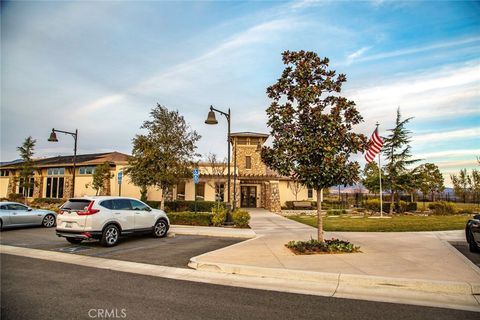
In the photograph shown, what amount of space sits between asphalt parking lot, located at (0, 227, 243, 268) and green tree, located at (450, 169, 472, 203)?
35526 mm

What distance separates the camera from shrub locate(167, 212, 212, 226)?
1621cm

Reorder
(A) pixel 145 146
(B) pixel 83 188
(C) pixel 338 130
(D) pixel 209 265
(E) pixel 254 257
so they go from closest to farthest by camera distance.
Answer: (D) pixel 209 265
(E) pixel 254 257
(C) pixel 338 130
(A) pixel 145 146
(B) pixel 83 188

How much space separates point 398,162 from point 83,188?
31549 mm

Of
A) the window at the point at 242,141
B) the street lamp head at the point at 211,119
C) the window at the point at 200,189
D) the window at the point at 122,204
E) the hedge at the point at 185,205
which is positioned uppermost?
the window at the point at 242,141

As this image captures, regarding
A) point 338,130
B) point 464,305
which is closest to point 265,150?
point 338,130

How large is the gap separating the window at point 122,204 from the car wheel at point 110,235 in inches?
26.6

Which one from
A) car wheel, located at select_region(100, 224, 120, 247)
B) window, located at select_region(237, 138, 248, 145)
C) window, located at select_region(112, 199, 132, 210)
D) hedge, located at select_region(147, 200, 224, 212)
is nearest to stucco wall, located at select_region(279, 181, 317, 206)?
window, located at select_region(237, 138, 248, 145)

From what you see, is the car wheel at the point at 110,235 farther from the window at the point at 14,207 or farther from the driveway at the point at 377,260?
the window at the point at 14,207

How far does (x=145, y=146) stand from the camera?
776 inches

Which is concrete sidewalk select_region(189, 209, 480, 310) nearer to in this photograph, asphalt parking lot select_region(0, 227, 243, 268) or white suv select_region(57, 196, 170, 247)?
asphalt parking lot select_region(0, 227, 243, 268)

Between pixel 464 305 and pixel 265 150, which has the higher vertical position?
pixel 265 150

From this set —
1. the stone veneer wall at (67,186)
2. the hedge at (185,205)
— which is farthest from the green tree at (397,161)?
the stone veneer wall at (67,186)

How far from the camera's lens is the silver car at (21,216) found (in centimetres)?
1416

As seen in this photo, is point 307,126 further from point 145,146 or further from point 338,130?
point 145,146
